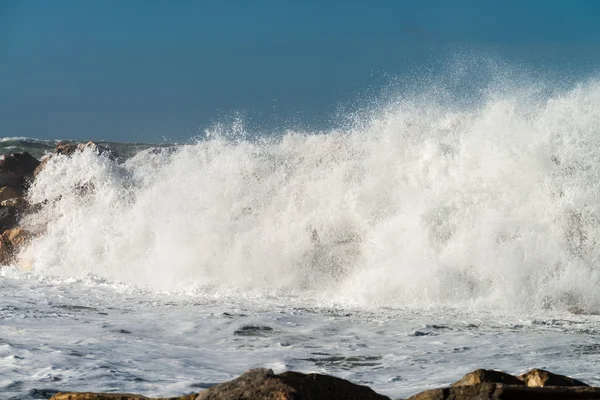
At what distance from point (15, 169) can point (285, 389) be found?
604 inches

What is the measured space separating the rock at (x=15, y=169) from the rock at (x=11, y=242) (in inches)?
78.7

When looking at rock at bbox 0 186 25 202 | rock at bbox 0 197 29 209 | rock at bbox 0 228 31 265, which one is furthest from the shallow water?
rock at bbox 0 186 25 202

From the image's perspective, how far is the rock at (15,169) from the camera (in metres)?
17.0

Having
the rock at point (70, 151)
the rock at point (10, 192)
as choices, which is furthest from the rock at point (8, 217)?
the rock at point (70, 151)

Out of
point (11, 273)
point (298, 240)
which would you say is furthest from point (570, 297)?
point (11, 273)

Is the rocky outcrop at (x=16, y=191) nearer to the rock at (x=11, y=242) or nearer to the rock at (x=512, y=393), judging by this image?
the rock at (x=11, y=242)

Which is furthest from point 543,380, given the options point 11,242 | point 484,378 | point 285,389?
point 11,242

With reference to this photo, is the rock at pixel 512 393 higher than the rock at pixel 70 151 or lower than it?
lower

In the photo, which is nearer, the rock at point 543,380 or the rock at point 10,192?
the rock at point 543,380

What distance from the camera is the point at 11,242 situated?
49.4 ft

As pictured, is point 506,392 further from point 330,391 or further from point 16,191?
point 16,191

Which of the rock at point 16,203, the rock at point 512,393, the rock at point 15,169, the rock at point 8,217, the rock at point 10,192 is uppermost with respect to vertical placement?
the rock at point 15,169

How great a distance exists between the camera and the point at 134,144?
42.9m

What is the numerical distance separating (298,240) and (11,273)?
553cm
